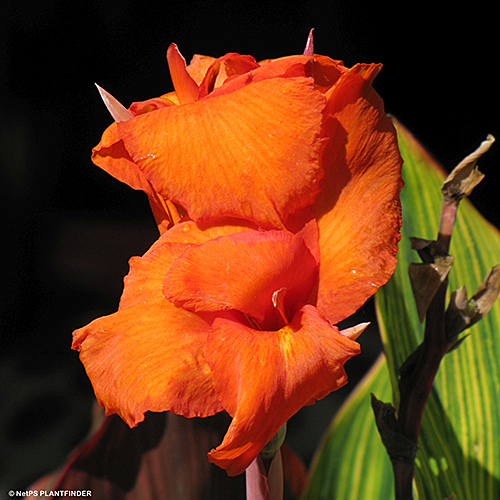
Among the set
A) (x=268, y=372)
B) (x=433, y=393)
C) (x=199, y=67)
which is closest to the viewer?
(x=268, y=372)

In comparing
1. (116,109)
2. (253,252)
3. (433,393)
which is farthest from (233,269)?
(433,393)

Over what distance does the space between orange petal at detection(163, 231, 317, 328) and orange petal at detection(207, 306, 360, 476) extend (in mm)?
17

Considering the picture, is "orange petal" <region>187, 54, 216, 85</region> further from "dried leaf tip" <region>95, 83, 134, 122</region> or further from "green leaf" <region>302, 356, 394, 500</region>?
"green leaf" <region>302, 356, 394, 500</region>

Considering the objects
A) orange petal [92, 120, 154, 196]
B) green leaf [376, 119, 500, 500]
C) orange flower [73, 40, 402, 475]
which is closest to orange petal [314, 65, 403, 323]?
orange flower [73, 40, 402, 475]

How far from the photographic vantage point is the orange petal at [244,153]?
25cm

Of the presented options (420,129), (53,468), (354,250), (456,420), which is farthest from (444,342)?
(53,468)

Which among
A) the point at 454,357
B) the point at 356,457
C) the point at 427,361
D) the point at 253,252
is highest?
the point at 253,252

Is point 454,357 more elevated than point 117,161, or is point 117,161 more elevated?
point 117,161

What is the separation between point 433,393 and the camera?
21.8 inches

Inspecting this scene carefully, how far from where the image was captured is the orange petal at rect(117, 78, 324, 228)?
25 centimetres

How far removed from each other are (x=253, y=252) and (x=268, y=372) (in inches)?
2.2

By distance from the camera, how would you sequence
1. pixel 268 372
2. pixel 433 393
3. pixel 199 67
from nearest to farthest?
1. pixel 268 372
2. pixel 199 67
3. pixel 433 393

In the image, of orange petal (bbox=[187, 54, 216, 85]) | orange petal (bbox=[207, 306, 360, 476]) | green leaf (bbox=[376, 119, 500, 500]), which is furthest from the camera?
green leaf (bbox=[376, 119, 500, 500])

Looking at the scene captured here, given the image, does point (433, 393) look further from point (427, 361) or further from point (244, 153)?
point (244, 153)
